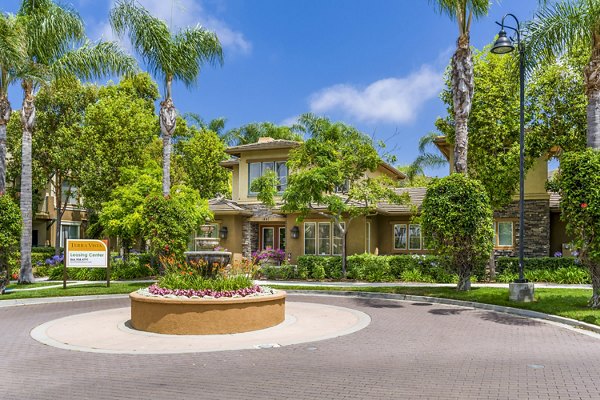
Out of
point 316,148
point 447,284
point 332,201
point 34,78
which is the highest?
point 34,78

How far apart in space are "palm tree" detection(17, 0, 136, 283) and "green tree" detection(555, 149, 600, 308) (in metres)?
18.0

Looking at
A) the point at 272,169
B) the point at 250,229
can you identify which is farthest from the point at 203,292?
A: the point at 250,229

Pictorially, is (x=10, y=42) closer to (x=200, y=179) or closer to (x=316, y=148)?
(x=316, y=148)

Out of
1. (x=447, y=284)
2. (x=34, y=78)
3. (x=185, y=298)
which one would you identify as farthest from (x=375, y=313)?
(x=34, y=78)

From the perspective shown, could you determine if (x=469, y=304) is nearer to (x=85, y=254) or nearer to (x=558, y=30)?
(x=558, y=30)

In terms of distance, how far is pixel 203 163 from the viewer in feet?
128

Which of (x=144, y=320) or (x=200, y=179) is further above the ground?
(x=200, y=179)

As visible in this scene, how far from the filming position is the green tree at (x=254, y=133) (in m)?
44.6

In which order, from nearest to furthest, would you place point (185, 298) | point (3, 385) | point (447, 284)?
point (3, 385), point (185, 298), point (447, 284)

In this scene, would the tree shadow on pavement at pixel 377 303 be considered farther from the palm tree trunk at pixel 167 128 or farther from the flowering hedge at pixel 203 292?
the palm tree trunk at pixel 167 128

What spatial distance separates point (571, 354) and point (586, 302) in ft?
22.0

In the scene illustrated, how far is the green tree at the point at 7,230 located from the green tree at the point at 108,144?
1322cm

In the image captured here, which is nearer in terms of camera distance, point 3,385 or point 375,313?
point 3,385

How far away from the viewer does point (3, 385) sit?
6.95m
